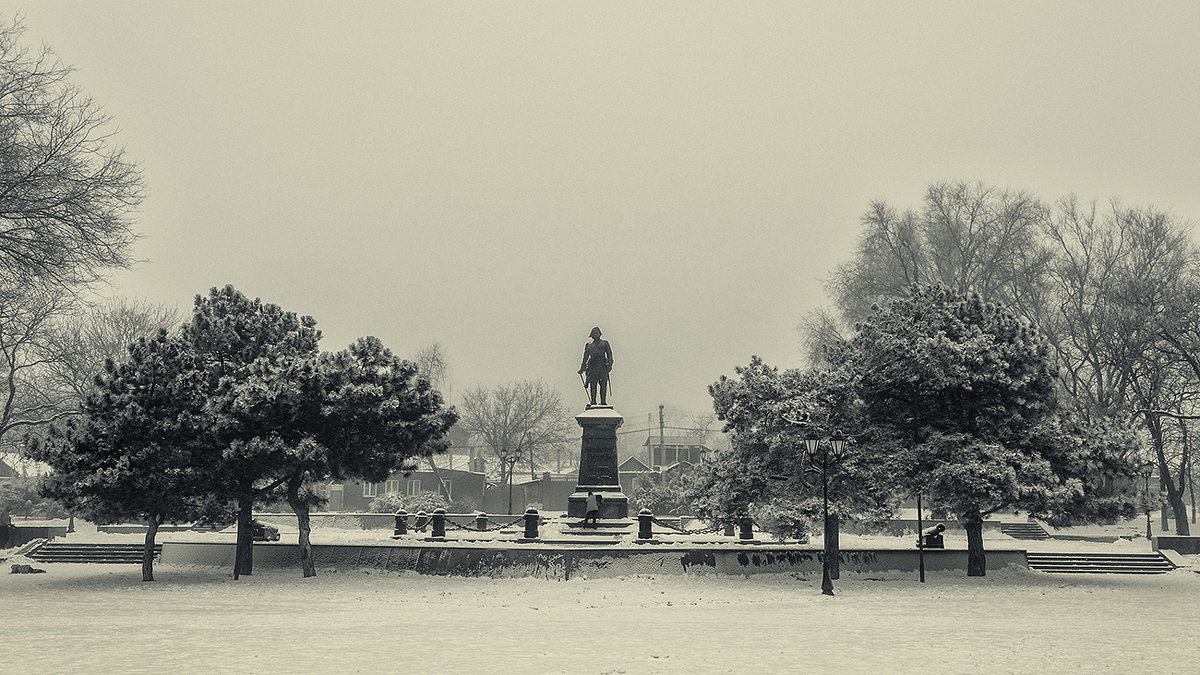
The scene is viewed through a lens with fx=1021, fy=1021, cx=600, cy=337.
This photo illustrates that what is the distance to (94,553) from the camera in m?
32.3

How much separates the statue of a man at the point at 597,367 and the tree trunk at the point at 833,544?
10907mm

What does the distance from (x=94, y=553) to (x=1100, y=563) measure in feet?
101

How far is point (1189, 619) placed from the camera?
17188mm

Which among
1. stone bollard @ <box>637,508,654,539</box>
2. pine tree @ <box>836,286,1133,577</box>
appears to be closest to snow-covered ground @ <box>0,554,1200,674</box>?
pine tree @ <box>836,286,1133,577</box>

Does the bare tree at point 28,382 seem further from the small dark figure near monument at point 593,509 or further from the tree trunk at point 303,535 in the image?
the small dark figure near monument at point 593,509

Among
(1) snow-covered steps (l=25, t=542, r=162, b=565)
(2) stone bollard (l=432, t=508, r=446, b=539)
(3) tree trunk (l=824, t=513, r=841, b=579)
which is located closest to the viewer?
(3) tree trunk (l=824, t=513, r=841, b=579)

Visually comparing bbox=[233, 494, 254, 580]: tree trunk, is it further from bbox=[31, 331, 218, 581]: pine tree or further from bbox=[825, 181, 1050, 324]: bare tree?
bbox=[825, 181, 1050, 324]: bare tree

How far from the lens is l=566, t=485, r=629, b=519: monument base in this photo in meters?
32.2

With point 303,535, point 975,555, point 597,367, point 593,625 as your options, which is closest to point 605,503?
point 597,367

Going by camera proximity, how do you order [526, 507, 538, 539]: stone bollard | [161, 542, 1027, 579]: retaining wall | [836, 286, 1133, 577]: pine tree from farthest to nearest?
[526, 507, 538, 539]: stone bollard → [161, 542, 1027, 579]: retaining wall → [836, 286, 1133, 577]: pine tree

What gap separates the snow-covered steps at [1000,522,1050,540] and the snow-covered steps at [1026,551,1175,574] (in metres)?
13.8

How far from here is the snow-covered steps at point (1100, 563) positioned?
29.1m

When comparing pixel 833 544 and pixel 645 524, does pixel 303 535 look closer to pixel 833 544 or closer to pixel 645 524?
pixel 645 524

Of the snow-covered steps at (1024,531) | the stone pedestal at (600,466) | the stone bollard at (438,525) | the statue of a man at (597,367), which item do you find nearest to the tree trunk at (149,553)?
the stone bollard at (438,525)
